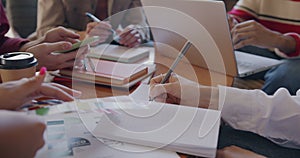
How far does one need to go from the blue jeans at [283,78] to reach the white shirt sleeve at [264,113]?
461 mm

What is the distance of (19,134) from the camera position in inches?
21.4

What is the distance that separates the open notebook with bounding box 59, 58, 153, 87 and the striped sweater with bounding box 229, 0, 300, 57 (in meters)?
0.79

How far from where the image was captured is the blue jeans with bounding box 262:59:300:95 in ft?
4.41

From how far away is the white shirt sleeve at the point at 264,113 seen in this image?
2.84 feet

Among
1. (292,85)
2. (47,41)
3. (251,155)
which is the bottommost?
(292,85)

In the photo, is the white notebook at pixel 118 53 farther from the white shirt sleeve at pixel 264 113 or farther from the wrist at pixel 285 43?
the wrist at pixel 285 43

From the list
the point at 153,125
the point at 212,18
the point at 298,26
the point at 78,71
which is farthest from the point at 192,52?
the point at 298,26

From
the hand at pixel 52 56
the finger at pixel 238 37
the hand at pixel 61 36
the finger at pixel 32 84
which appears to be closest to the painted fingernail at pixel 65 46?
the hand at pixel 52 56

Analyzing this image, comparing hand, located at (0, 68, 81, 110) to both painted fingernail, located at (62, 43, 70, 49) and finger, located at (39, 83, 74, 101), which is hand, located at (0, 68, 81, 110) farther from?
painted fingernail, located at (62, 43, 70, 49)

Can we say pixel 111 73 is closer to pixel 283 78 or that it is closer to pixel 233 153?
pixel 233 153

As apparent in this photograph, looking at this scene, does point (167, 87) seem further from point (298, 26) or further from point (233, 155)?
point (298, 26)

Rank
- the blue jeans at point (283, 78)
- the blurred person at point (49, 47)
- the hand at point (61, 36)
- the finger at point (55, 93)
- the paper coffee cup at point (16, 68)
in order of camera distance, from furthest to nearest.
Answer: the blue jeans at point (283, 78), the hand at point (61, 36), the blurred person at point (49, 47), the paper coffee cup at point (16, 68), the finger at point (55, 93)

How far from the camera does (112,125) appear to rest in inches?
28.5

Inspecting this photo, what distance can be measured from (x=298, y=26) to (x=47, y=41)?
1.12 m
